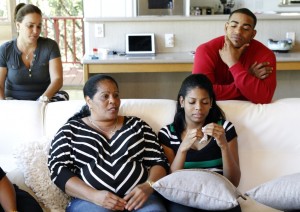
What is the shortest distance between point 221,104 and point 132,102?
0.46 meters

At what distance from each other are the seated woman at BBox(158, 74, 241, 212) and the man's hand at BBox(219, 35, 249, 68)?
281 millimetres

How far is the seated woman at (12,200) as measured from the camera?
1707 millimetres

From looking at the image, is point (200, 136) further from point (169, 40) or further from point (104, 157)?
point (169, 40)

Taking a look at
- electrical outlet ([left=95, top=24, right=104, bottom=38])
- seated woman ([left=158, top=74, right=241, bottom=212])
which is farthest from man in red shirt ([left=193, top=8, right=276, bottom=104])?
electrical outlet ([left=95, top=24, right=104, bottom=38])

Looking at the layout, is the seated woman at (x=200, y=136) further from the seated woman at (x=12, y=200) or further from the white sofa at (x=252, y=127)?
the seated woman at (x=12, y=200)

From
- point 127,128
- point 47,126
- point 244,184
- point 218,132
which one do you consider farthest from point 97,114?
point 244,184

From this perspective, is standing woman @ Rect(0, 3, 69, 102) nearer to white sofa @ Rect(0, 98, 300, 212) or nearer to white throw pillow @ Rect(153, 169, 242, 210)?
white sofa @ Rect(0, 98, 300, 212)

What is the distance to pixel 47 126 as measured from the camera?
7.39 ft

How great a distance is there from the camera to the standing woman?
112 inches

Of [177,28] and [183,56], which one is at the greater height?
[177,28]

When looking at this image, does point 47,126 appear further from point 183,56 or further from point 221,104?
point 183,56

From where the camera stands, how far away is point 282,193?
1712 mm

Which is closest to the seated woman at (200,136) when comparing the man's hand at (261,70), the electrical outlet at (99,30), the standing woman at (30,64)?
the man's hand at (261,70)

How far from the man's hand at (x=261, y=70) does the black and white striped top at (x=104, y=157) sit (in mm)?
686
